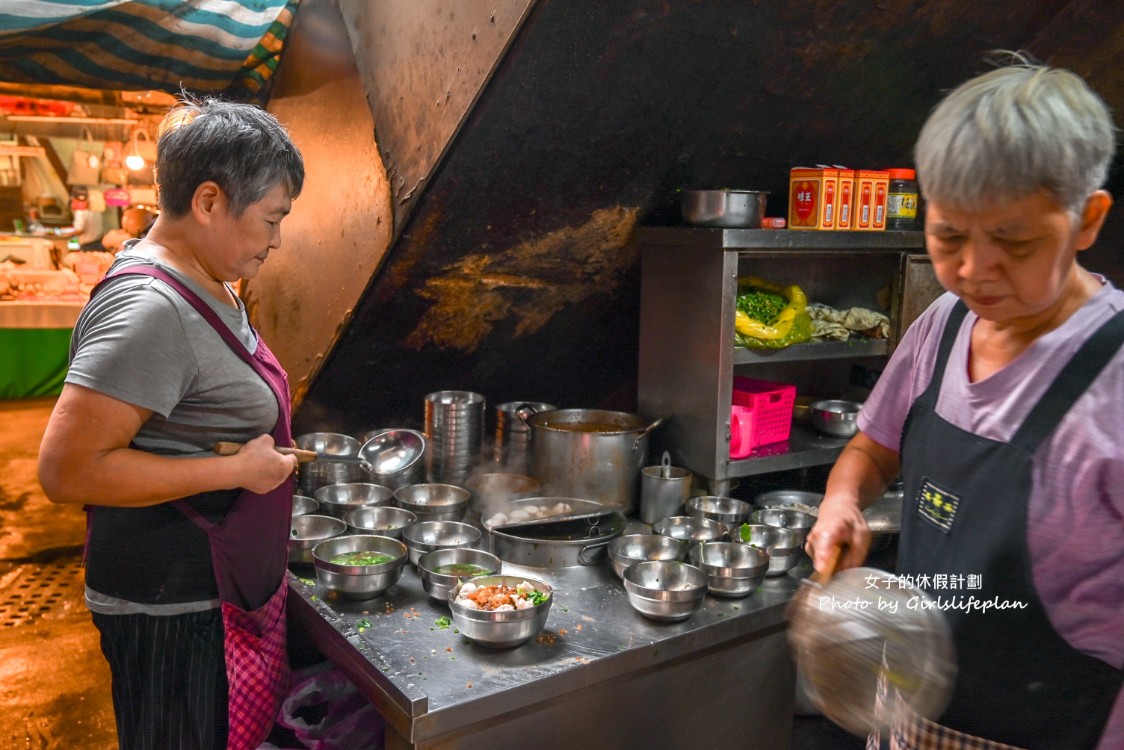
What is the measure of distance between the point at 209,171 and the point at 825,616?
59.9 inches

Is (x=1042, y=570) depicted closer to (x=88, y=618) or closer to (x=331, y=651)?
(x=331, y=651)

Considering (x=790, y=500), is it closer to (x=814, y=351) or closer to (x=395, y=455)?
(x=814, y=351)

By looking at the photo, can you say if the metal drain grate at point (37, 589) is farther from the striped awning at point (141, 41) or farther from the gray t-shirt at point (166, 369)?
the gray t-shirt at point (166, 369)

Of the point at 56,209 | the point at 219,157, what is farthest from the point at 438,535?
the point at 56,209

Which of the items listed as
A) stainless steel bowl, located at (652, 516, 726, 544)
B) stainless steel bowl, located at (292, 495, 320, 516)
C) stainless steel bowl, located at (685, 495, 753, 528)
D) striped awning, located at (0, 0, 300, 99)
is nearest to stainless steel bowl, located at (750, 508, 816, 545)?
stainless steel bowl, located at (685, 495, 753, 528)

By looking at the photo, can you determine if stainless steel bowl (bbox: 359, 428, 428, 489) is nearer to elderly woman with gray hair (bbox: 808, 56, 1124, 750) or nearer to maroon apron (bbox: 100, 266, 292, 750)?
maroon apron (bbox: 100, 266, 292, 750)

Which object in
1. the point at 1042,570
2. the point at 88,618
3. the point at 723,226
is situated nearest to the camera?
the point at 1042,570

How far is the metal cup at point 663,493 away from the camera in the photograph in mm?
3080

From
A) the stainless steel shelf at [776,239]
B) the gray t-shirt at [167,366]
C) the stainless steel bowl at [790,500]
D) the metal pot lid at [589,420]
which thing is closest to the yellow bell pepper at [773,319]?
the stainless steel shelf at [776,239]

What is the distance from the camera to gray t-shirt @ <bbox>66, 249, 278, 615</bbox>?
1715 mm

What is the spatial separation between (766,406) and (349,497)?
158 cm

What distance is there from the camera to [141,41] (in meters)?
3.11

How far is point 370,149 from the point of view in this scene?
10.1ft

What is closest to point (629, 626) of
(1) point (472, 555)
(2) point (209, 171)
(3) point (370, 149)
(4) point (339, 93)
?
(1) point (472, 555)
